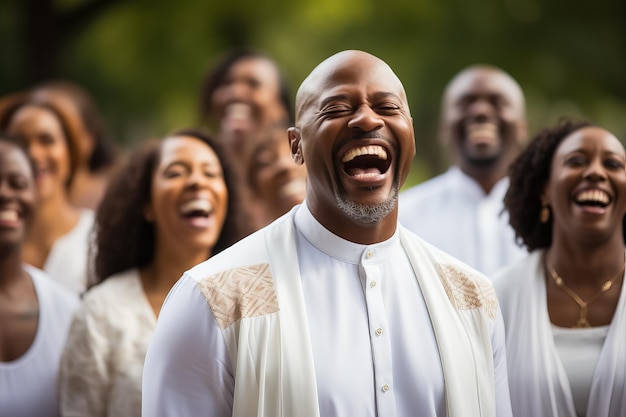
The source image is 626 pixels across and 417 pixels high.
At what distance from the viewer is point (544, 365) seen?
164 inches

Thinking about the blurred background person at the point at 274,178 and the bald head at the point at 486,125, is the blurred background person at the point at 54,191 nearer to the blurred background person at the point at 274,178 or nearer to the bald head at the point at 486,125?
the blurred background person at the point at 274,178

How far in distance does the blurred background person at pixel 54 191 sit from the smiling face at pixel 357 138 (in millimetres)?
2794

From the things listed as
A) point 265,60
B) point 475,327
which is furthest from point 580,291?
point 265,60

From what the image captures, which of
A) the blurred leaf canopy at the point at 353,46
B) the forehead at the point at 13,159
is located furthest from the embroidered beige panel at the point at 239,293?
the blurred leaf canopy at the point at 353,46

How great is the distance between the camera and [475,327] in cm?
353

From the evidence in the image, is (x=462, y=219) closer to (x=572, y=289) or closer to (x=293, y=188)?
(x=293, y=188)

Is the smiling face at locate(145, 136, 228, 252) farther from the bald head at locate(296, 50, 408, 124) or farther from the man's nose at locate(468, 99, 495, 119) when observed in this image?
the man's nose at locate(468, 99, 495, 119)

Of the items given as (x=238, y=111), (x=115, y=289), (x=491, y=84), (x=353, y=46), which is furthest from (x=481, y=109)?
(x=353, y=46)

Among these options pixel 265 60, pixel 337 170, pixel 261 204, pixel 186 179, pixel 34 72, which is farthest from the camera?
A: pixel 34 72

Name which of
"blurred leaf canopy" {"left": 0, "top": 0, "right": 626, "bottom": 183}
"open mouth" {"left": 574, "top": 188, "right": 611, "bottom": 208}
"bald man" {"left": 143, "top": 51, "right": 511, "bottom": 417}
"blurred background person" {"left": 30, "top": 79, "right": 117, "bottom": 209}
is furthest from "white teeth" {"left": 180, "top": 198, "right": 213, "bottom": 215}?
"blurred leaf canopy" {"left": 0, "top": 0, "right": 626, "bottom": 183}

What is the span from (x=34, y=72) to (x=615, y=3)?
613 cm

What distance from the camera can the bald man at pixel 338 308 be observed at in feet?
10.6

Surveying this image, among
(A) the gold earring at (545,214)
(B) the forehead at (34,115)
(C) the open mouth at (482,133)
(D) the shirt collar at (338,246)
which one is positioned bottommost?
(D) the shirt collar at (338,246)

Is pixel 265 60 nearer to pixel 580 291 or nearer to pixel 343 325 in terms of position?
pixel 580 291
